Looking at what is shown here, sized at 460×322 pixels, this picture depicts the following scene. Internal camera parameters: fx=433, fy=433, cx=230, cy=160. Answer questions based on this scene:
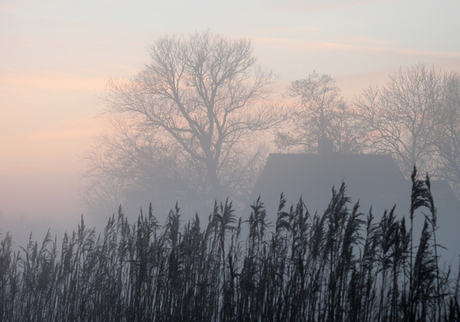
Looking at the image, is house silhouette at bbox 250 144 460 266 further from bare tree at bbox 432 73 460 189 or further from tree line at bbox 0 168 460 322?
tree line at bbox 0 168 460 322

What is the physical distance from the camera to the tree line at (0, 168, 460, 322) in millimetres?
4777

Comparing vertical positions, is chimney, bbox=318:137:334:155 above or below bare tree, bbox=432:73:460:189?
below

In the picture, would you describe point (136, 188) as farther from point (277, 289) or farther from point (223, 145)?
point (277, 289)

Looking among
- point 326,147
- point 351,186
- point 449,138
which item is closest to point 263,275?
point 351,186

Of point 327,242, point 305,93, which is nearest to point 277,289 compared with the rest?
point 327,242

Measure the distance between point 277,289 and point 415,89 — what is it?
117 feet

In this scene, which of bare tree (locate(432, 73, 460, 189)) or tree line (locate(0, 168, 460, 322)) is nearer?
tree line (locate(0, 168, 460, 322))

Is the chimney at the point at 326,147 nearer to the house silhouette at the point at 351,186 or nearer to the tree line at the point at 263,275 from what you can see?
the house silhouette at the point at 351,186

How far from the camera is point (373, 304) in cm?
516

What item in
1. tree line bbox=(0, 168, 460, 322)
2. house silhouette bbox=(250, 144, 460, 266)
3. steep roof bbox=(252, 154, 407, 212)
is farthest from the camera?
steep roof bbox=(252, 154, 407, 212)

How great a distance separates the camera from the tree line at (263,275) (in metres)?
4.78

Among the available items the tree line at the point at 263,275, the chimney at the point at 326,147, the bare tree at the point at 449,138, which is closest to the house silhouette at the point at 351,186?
the chimney at the point at 326,147

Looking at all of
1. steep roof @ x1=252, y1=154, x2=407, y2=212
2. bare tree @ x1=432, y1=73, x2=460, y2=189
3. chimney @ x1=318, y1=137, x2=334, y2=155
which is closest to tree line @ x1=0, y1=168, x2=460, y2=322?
steep roof @ x1=252, y1=154, x2=407, y2=212

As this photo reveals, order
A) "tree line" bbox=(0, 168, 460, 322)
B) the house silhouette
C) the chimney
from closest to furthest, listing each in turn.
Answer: "tree line" bbox=(0, 168, 460, 322)
the house silhouette
the chimney
